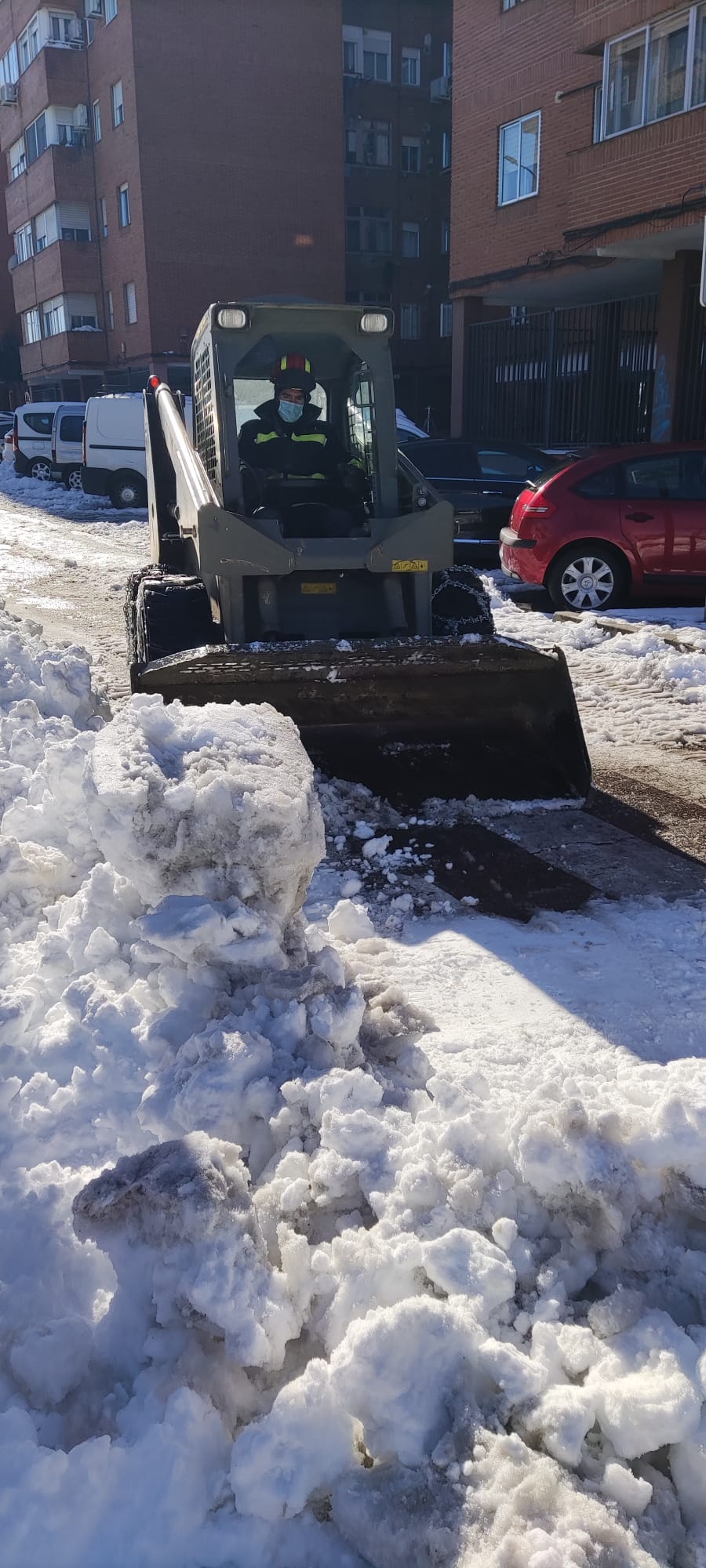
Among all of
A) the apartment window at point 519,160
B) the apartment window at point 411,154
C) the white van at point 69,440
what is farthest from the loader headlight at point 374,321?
the apartment window at point 411,154

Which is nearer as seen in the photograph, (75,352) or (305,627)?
(305,627)

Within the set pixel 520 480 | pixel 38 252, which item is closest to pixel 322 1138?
pixel 520 480

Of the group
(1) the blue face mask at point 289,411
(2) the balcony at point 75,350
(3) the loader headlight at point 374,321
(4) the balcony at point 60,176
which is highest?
(4) the balcony at point 60,176

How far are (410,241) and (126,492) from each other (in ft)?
74.4

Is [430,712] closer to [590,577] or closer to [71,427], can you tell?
[590,577]

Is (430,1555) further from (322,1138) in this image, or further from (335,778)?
(335,778)

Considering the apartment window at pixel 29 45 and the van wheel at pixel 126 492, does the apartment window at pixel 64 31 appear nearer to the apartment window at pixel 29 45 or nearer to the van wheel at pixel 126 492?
the apartment window at pixel 29 45

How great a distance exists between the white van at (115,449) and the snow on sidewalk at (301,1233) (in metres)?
19.5

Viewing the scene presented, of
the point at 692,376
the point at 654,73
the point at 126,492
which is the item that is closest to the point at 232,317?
the point at 692,376

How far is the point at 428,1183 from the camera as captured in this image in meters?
2.44

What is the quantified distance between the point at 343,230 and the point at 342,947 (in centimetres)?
3770

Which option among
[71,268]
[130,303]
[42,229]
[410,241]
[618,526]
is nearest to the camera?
[618,526]

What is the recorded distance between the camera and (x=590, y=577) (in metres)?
11.1

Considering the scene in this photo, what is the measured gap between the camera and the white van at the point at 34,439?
2584 cm
